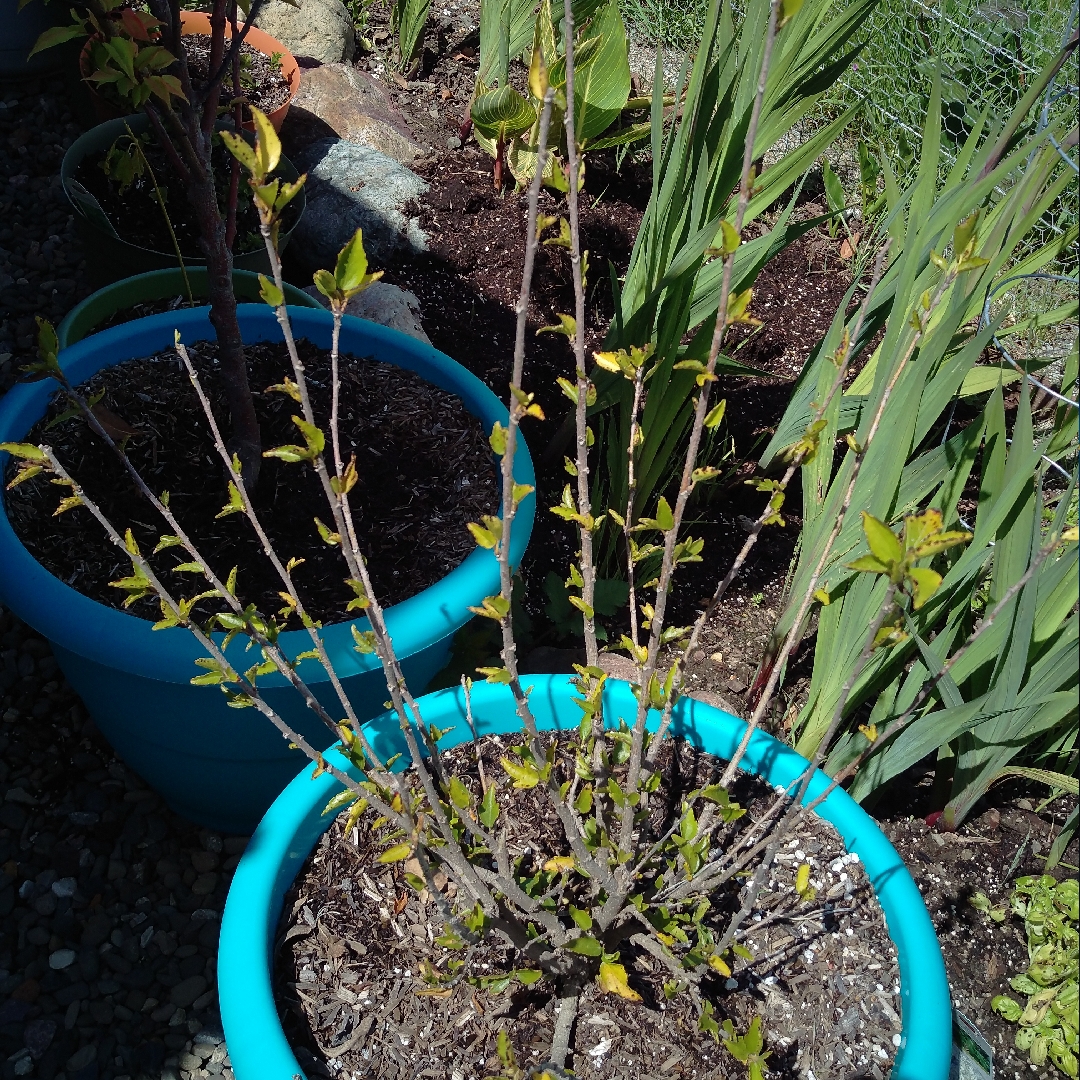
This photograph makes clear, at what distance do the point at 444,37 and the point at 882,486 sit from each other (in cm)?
289

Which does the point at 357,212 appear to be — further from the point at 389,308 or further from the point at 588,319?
the point at 588,319

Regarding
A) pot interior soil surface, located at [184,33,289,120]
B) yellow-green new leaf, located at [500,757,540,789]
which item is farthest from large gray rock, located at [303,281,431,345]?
yellow-green new leaf, located at [500,757,540,789]

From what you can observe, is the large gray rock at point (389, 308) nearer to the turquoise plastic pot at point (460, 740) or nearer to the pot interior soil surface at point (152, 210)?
the pot interior soil surface at point (152, 210)

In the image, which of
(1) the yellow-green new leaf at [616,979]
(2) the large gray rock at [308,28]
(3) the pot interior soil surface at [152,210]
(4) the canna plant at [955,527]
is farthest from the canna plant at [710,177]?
(2) the large gray rock at [308,28]

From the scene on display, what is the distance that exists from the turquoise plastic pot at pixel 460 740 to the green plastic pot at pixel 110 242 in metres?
1.31

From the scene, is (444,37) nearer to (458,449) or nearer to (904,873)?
(458,449)

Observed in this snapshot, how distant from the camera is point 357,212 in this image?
8.75 ft

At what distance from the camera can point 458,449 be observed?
1.74 metres

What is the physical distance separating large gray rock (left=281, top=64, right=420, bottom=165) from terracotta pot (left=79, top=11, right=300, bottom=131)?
7cm

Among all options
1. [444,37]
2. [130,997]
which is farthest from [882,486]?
[444,37]

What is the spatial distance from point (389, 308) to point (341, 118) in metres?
1.05

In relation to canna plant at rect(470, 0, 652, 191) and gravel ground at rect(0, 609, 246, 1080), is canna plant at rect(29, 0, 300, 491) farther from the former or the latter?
canna plant at rect(470, 0, 652, 191)

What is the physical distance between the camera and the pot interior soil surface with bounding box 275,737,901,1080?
1.12 m

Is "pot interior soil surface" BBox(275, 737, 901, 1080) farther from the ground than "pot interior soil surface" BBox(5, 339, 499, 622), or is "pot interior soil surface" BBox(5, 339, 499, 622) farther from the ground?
"pot interior soil surface" BBox(5, 339, 499, 622)
